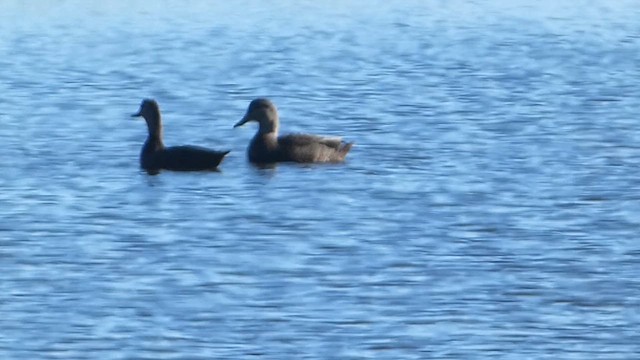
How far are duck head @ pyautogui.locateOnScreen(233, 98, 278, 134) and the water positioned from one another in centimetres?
53

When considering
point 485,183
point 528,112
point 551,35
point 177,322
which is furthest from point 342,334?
point 551,35

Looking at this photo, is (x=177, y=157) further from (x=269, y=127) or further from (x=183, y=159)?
(x=269, y=127)

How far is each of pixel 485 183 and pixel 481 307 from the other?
227 inches

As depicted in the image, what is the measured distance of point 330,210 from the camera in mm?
17516

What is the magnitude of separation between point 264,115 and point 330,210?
12.5 ft

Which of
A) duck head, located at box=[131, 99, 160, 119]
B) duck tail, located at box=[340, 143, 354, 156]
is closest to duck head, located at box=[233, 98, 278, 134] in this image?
duck tail, located at box=[340, 143, 354, 156]

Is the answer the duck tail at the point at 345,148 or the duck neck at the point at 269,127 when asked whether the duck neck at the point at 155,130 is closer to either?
the duck neck at the point at 269,127

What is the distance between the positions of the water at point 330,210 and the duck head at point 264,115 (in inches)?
20.9

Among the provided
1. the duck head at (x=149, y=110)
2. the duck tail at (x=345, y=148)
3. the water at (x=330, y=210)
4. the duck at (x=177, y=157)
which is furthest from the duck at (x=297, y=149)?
the duck head at (x=149, y=110)

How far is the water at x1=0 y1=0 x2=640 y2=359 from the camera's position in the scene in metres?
12.7

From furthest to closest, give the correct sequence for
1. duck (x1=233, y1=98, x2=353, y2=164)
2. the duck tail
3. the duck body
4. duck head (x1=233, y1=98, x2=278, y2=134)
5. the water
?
duck head (x1=233, y1=98, x2=278, y2=134)
the duck tail
duck (x1=233, y1=98, x2=353, y2=164)
the duck body
the water

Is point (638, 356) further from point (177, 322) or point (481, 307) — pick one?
point (177, 322)

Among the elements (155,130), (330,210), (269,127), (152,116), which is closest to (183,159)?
(155,130)

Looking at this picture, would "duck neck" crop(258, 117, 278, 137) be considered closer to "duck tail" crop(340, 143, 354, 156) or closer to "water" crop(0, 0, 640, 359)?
"water" crop(0, 0, 640, 359)
